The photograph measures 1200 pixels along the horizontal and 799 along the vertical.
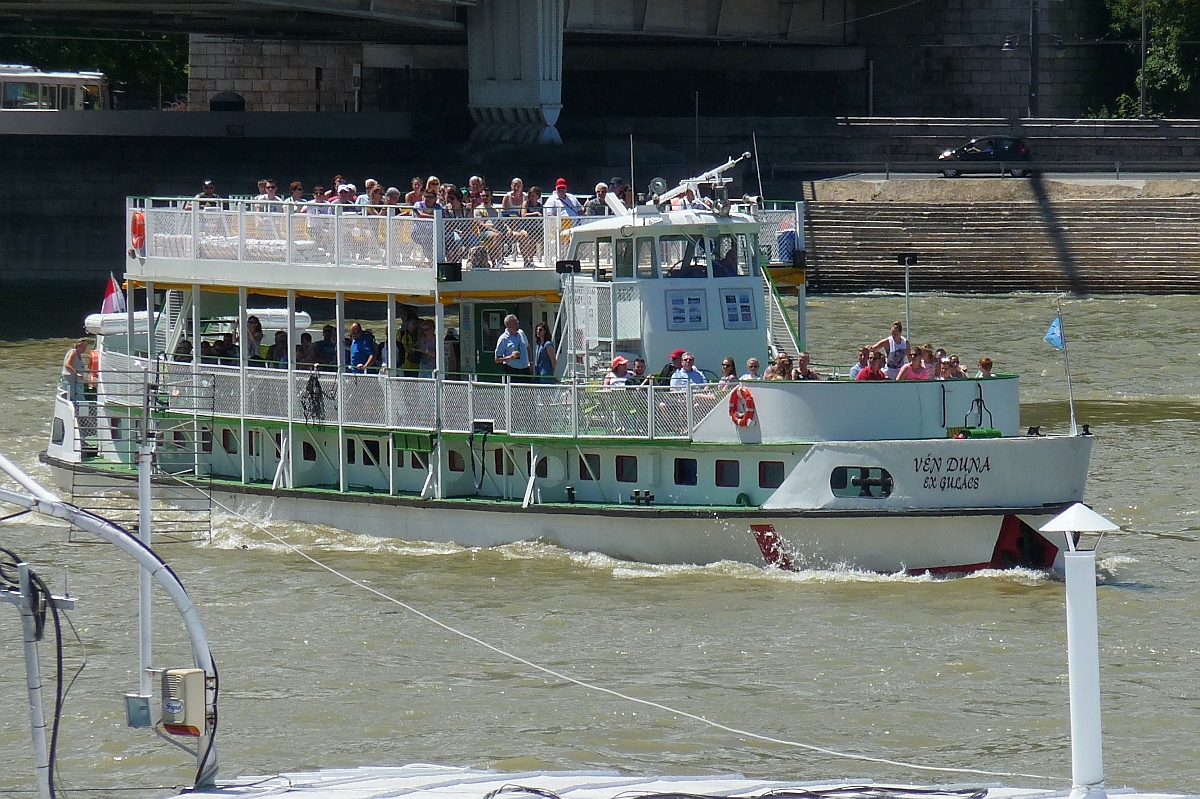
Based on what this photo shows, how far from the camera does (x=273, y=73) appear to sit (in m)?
78.4

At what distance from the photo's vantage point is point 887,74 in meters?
72.9

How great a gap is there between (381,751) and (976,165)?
47.0 m

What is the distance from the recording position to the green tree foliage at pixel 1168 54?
70562 millimetres

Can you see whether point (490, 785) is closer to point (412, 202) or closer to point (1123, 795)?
point (1123, 795)

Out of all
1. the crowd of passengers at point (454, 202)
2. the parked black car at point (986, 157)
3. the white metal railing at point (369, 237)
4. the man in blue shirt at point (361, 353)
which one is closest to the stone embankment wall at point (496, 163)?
the parked black car at point (986, 157)

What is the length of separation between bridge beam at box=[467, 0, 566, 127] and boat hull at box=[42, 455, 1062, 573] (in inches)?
1444

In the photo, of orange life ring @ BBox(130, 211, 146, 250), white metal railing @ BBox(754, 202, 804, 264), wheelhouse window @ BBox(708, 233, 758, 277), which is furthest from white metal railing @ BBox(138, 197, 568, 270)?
white metal railing @ BBox(754, 202, 804, 264)

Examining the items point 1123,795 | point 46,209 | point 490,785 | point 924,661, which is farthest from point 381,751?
point 46,209

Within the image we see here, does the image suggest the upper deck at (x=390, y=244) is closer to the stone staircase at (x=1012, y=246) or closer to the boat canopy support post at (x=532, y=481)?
the boat canopy support post at (x=532, y=481)

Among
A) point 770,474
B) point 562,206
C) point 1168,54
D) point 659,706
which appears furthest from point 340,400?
point 1168,54

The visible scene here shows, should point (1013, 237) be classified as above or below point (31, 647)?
above

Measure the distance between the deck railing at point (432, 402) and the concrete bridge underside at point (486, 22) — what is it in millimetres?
27150

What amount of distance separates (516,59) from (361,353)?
35.4 m

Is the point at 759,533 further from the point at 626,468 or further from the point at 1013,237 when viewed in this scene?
the point at 1013,237
